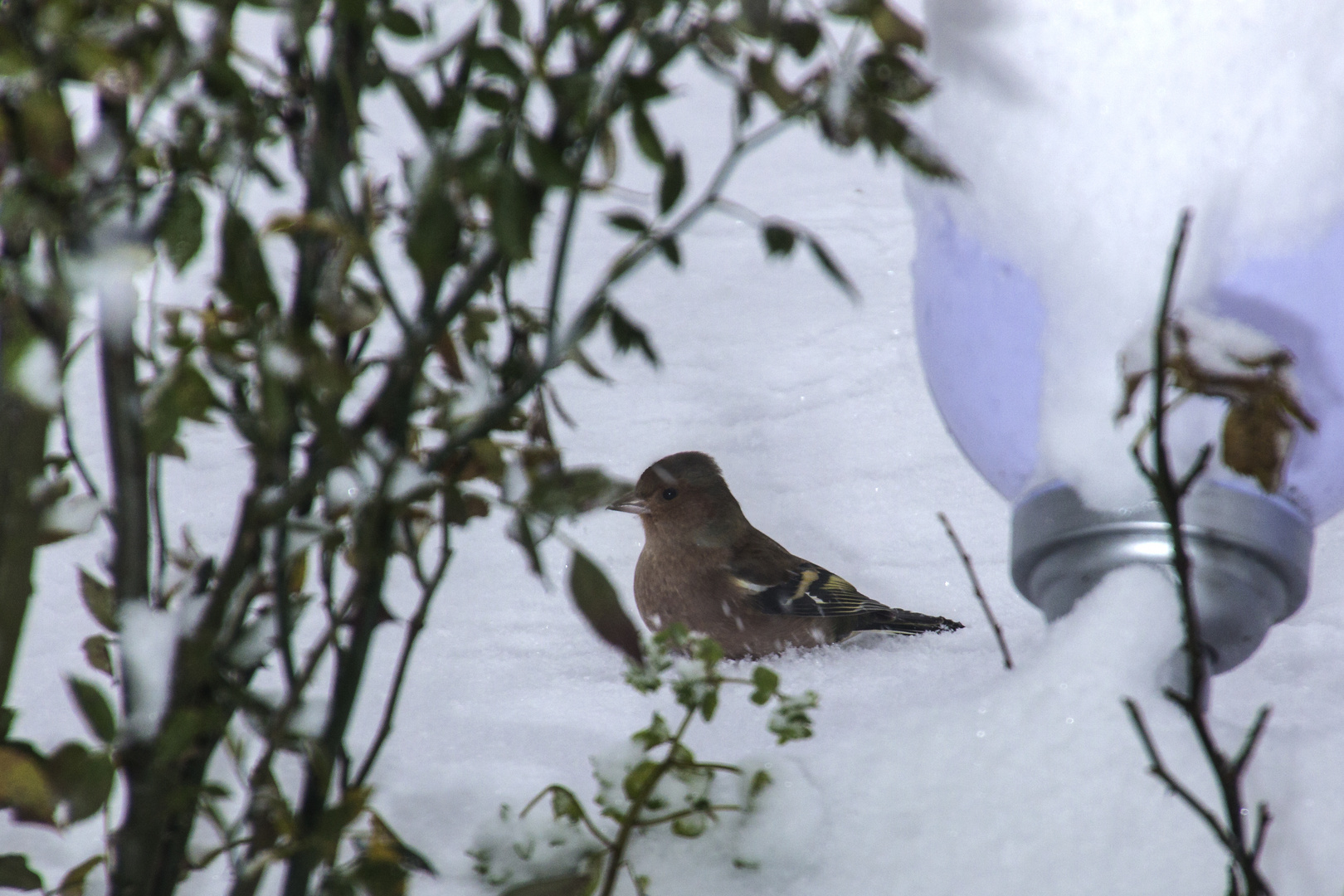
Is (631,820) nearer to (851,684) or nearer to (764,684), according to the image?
(764,684)

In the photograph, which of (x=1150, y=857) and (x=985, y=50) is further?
(x=985, y=50)

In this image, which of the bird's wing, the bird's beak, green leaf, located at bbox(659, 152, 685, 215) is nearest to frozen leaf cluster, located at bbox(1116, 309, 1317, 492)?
green leaf, located at bbox(659, 152, 685, 215)

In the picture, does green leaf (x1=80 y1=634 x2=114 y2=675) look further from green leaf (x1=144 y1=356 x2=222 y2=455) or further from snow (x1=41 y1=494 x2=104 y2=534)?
green leaf (x1=144 y1=356 x2=222 y2=455)

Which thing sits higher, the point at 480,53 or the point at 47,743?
the point at 480,53

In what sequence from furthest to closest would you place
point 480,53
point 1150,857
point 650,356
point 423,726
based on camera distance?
point 423,726 < point 1150,857 < point 650,356 < point 480,53

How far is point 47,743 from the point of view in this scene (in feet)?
4.62

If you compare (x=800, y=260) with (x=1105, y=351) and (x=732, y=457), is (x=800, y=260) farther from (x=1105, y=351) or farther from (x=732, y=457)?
(x=1105, y=351)

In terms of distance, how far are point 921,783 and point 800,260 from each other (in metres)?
1.83

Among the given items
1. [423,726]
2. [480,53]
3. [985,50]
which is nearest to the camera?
[480,53]

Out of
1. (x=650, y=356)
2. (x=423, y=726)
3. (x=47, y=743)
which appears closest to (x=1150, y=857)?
(x=650, y=356)

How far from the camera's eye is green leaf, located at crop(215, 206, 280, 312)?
0.78 metres

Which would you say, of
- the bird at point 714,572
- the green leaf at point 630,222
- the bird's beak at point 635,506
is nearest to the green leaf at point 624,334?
the green leaf at point 630,222

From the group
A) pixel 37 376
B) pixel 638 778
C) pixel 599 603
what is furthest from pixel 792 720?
pixel 37 376

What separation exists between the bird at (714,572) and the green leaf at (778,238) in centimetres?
148
